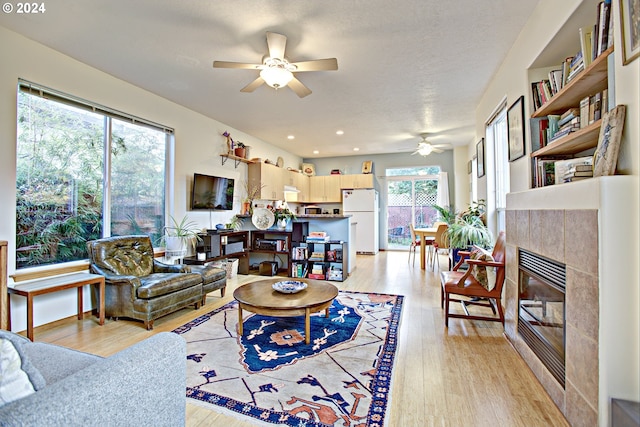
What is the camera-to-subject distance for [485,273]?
10.3 feet

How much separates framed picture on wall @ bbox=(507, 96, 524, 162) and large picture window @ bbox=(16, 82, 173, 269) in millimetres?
4407

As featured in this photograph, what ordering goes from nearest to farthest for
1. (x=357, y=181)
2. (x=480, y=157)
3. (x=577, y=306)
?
(x=577, y=306), (x=480, y=157), (x=357, y=181)

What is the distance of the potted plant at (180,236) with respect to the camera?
3963 mm

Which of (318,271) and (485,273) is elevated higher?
(485,273)

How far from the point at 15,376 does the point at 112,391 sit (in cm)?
28

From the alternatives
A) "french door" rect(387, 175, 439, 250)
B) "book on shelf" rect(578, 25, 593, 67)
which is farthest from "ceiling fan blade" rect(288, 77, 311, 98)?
"french door" rect(387, 175, 439, 250)

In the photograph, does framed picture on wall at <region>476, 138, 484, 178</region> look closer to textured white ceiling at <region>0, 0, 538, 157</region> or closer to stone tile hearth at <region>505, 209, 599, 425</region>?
textured white ceiling at <region>0, 0, 538, 157</region>

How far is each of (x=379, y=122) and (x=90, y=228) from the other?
4607 mm

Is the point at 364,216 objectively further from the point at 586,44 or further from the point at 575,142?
the point at 586,44

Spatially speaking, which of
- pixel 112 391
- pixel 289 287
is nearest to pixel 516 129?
pixel 289 287

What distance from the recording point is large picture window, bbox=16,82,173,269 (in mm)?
2834

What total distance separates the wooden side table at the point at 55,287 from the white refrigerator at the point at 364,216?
565 cm

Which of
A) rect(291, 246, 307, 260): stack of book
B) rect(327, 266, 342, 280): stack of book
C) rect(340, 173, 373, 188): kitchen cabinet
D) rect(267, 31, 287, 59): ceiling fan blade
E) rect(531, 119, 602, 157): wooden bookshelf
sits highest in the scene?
rect(267, 31, 287, 59): ceiling fan blade

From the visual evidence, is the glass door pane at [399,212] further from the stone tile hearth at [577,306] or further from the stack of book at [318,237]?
the stone tile hearth at [577,306]
